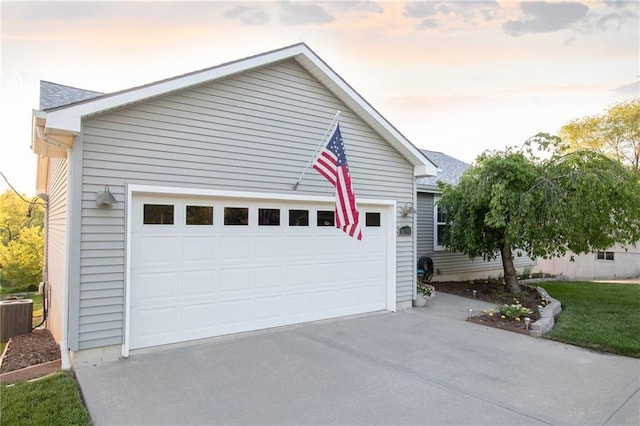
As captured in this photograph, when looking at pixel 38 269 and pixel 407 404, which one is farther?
pixel 38 269

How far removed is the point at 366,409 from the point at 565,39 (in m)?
10.0

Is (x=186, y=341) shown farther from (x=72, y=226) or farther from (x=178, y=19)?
(x=178, y=19)

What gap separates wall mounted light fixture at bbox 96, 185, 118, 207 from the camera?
16.5 feet

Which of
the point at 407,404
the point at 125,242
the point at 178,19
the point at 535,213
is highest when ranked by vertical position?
the point at 178,19

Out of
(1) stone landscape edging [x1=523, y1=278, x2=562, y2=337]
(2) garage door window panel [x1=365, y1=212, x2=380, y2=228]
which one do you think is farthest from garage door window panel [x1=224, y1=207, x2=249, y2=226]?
(1) stone landscape edging [x1=523, y1=278, x2=562, y2=337]

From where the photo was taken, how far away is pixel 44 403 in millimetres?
3883

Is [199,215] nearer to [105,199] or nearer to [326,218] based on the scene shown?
[105,199]

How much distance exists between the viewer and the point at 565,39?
A: 953cm

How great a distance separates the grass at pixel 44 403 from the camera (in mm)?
3558

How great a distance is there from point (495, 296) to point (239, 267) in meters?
6.92

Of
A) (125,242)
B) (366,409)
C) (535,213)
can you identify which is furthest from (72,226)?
(535,213)

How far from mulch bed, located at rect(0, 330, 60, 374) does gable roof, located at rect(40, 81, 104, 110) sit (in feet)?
11.9

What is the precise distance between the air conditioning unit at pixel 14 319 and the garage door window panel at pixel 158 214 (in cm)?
438

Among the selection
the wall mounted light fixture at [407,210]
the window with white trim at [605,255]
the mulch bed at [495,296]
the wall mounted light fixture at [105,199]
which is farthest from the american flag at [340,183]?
the window with white trim at [605,255]
